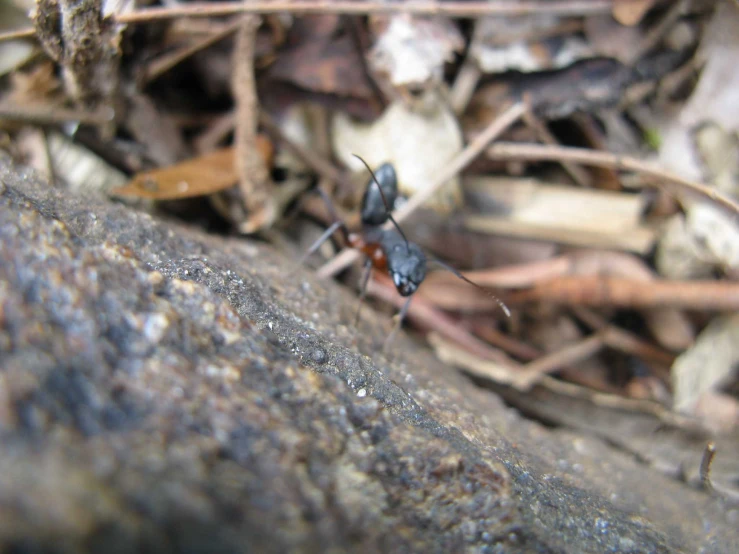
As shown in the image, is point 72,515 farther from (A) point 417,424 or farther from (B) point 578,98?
(B) point 578,98

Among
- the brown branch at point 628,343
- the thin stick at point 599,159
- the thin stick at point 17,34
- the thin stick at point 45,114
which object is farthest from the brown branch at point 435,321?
the thin stick at point 17,34

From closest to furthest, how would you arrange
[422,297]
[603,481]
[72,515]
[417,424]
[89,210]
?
[72,515] < [417,424] < [89,210] < [603,481] < [422,297]

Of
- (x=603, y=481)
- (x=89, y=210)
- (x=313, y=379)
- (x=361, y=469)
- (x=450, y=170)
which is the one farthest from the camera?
(x=450, y=170)

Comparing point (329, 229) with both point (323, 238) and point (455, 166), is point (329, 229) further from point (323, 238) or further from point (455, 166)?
point (455, 166)

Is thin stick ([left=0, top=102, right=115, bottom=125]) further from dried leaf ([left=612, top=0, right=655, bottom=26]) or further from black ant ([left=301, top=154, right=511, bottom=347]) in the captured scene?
dried leaf ([left=612, top=0, right=655, bottom=26])

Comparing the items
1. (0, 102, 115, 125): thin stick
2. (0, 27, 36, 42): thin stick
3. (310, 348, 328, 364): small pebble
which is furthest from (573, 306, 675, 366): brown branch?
(0, 27, 36, 42): thin stick

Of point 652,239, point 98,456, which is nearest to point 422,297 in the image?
point 652,239

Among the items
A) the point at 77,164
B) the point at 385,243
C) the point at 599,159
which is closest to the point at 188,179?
the point at 77,164

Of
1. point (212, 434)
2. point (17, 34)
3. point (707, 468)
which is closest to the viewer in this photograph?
point (212, 434)
